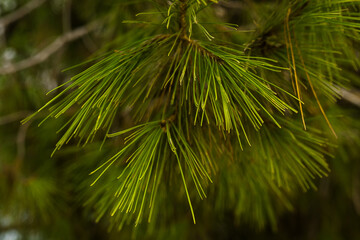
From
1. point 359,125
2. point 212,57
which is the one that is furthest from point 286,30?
point 359,125

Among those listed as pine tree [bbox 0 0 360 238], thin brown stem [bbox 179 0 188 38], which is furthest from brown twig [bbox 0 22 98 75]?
thin brown stem [bbox 179 0 188 38]

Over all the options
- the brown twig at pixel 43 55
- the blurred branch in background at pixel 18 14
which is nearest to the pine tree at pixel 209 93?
the brown twig at pixel 43 55

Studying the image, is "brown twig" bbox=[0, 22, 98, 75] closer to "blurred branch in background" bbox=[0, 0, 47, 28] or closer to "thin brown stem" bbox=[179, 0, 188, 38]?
"blurred branch in background" bbox=[0, 0, 47, 28]

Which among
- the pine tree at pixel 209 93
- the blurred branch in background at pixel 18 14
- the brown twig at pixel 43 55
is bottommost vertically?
the pine tree at pixel 209 93

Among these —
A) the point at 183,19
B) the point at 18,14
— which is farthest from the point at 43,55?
the point at 183,19

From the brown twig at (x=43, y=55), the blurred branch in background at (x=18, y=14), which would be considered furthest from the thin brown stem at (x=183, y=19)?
the blurred branch in background at (x=18, y=14)

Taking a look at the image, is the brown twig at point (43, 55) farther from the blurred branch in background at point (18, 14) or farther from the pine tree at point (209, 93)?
the pine tree at point (209, 93)

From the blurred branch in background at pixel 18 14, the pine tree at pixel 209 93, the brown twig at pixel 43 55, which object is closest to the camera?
the pine tree at pixel 209 93

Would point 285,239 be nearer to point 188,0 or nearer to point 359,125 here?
point 359,125

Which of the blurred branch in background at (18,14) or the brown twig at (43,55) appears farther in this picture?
the blurred branch in background at (18,14)

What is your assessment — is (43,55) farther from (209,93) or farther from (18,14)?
(209,93)

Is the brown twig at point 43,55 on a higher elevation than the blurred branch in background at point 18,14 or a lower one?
lower

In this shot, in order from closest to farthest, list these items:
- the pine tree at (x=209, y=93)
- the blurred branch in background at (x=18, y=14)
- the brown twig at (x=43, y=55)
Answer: the pine tree at (x=209, y=93) < the brown twig at (x=43, y=55) < the blurred branch in background at (x=18, y=14)
